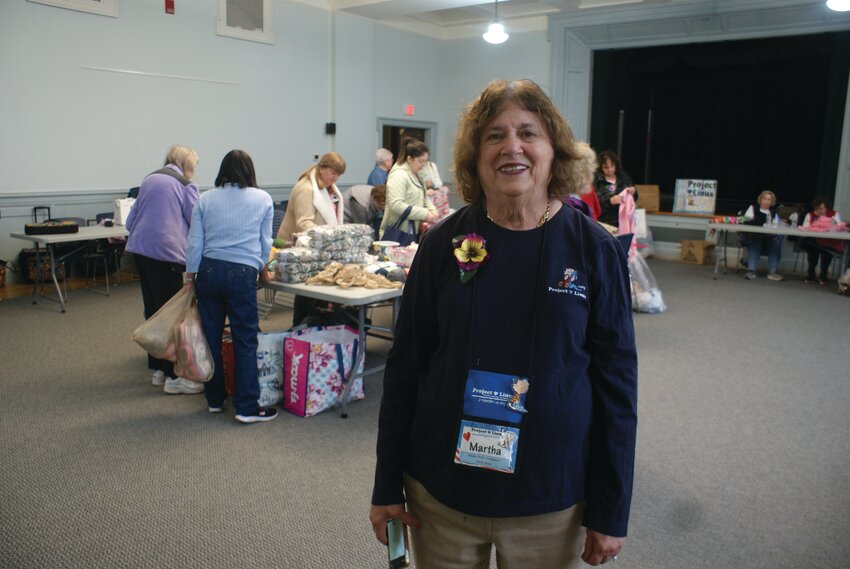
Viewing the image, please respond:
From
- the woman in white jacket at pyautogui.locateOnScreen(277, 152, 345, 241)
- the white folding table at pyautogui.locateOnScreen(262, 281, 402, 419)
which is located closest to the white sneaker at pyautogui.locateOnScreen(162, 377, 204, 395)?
the white folding table at pyautogui.locateOnScreen(262, 281, 402, 419)

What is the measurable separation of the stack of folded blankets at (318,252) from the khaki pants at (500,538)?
2.62 meters

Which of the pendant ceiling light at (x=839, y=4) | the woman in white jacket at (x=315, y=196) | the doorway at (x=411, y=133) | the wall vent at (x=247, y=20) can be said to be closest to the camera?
the woman in white jacket at (x=315, y=196)

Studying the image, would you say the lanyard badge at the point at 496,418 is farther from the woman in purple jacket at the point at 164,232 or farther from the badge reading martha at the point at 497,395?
the woman in purple jacket at the point at 164,232

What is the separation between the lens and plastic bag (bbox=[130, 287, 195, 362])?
132 inches

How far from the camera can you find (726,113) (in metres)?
10.7

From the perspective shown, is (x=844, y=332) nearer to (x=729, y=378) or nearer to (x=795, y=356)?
(x=795, y=356)

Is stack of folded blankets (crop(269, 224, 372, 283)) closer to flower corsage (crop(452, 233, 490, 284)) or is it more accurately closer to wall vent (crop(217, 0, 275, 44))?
flower corsage (crop(452, 233, 490, 284))

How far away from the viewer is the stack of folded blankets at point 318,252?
3836mm

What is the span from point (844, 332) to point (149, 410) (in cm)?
545

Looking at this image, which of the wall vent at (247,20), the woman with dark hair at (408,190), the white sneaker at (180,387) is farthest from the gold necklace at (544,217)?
the wall vent at (247,20)

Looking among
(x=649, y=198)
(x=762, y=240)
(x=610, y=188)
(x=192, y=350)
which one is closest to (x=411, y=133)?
(x=649, y=198)

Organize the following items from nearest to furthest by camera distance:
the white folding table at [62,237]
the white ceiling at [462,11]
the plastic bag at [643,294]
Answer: the white folding table at [62,237], the plastic bag at [643,294], the white ceiling at [462,11]

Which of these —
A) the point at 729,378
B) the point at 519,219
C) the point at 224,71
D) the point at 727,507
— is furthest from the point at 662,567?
the point at 224,71

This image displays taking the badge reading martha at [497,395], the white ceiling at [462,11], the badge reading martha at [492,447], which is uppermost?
the white ceiling at [462,11]
